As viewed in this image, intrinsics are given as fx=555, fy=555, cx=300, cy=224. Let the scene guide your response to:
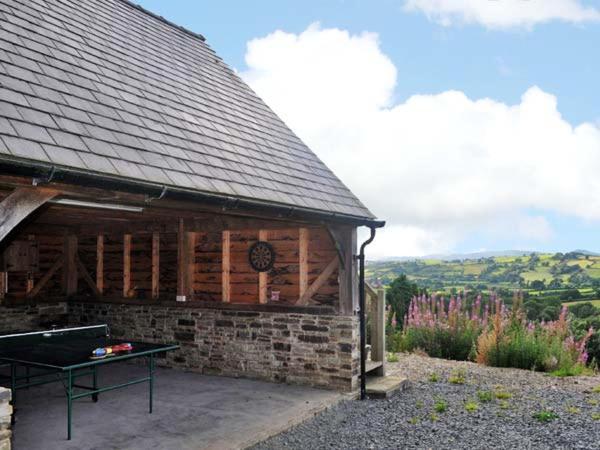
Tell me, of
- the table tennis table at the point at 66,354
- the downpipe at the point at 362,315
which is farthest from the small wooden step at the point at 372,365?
the table tennis table at the point at 66,354

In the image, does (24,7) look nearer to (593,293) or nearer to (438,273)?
(593,293)

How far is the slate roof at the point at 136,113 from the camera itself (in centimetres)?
475

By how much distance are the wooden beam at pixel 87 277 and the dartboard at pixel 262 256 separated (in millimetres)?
3672

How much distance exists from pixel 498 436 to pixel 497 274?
79.5 ft

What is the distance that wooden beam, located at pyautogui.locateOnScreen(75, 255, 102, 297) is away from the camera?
10.5 metres

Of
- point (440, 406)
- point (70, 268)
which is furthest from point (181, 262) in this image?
point (440, 406)

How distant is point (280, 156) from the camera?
8.34 meters

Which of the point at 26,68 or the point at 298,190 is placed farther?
the point at 298,190

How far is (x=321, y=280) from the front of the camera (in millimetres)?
7980

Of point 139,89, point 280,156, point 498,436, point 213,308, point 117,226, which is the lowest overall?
point 498,436

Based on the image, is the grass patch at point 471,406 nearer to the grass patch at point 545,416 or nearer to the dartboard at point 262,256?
the grass patch at point 545,416

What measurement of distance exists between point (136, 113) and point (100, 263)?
5096 mm

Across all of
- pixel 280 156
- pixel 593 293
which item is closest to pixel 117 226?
pixel 280 156

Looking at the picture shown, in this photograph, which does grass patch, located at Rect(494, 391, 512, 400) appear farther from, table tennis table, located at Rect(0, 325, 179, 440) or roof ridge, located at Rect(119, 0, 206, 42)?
roof ridge, located at Rect(119, 0, 206, 42)
